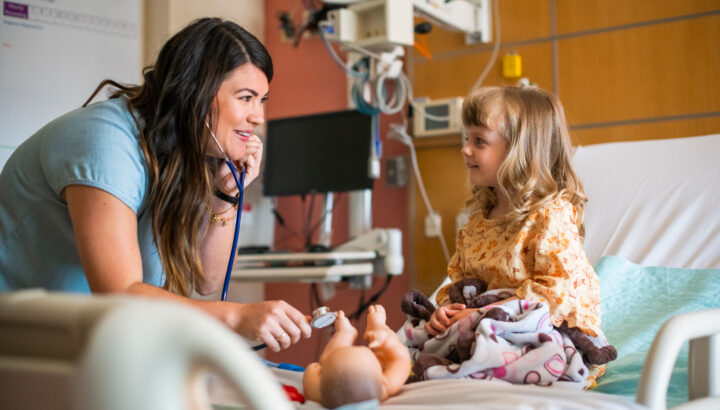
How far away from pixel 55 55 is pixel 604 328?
2583mm

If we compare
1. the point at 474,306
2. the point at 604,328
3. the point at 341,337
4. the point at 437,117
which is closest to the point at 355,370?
the point at 341,337

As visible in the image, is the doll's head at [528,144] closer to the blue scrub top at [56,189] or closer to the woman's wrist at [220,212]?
the woman's wrist at [220,212]

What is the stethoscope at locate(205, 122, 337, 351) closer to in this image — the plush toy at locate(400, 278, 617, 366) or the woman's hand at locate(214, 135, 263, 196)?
the woman's hand at locate(214, 135, 263, 196)

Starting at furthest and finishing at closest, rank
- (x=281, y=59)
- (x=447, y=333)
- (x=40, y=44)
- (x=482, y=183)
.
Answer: (x=281, y=59), (x=40, y=44), (x=482, y=183), (x=447, y=333)

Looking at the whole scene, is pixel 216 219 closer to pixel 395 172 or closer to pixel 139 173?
pixel 139 173

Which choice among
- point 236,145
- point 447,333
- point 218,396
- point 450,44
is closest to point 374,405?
point 218,396

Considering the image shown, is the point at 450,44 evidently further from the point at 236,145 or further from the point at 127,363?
the point at 127,363

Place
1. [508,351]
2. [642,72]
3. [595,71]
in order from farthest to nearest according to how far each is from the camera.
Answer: [595,71]
[642,72]
[508,351]

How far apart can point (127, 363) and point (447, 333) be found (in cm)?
88

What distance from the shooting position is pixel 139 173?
4.26 ft

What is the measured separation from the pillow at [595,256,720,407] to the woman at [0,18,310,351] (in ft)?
3.05

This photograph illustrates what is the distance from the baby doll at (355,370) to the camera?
0.98 m

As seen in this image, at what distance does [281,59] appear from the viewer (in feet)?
12.5

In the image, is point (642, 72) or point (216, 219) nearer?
point (216, 219)
